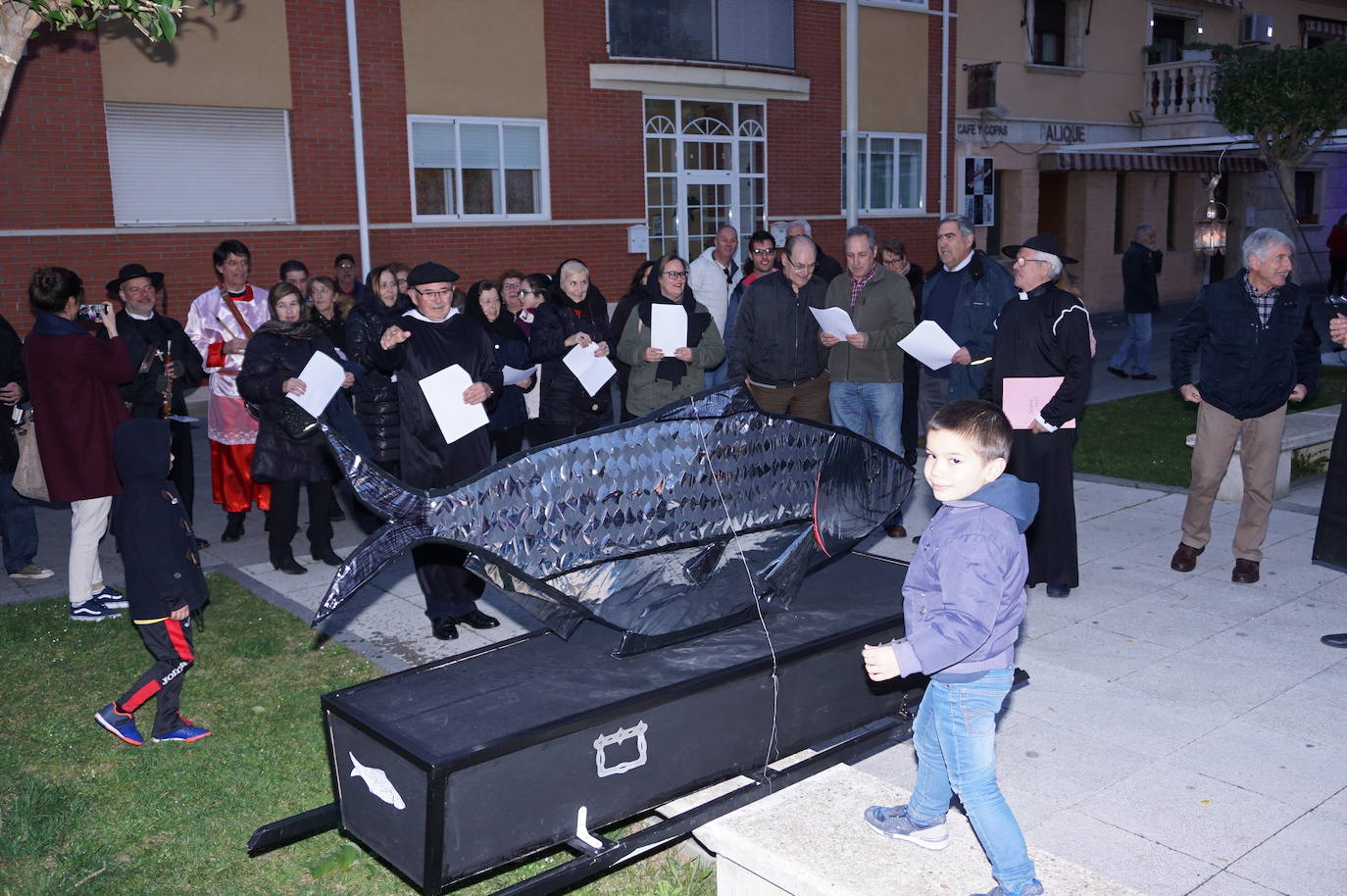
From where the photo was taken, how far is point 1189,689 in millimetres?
5762

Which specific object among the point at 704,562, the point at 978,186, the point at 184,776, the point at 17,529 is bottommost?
the point at 184,776

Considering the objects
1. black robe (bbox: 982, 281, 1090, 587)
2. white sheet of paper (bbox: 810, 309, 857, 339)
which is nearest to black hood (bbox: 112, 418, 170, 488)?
white sheet of paper (bbox: 810, 309, 857, 339)

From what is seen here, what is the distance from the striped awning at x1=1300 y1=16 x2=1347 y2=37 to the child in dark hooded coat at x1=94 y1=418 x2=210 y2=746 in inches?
1414

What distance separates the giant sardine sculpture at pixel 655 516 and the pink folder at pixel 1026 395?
1.82 m

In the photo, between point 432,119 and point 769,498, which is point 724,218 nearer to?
point 432,119

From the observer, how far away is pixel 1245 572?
289 inches

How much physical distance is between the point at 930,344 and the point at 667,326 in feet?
5.59

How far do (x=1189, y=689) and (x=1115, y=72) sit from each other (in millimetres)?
25742

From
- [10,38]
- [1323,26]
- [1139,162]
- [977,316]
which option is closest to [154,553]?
[10,38]

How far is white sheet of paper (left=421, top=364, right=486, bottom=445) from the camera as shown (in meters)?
6.13

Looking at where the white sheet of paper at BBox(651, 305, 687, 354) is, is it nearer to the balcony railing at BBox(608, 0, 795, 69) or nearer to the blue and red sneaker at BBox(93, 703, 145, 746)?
the blue and red sneaker at BBox(93, 703, 145, 746)

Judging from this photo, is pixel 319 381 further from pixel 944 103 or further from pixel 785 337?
pixel 944 103

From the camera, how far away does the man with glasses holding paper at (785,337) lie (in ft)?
26.4

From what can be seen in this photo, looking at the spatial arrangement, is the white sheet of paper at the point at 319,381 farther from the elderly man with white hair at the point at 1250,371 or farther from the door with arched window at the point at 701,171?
the door with arched window at the point at 701,171
